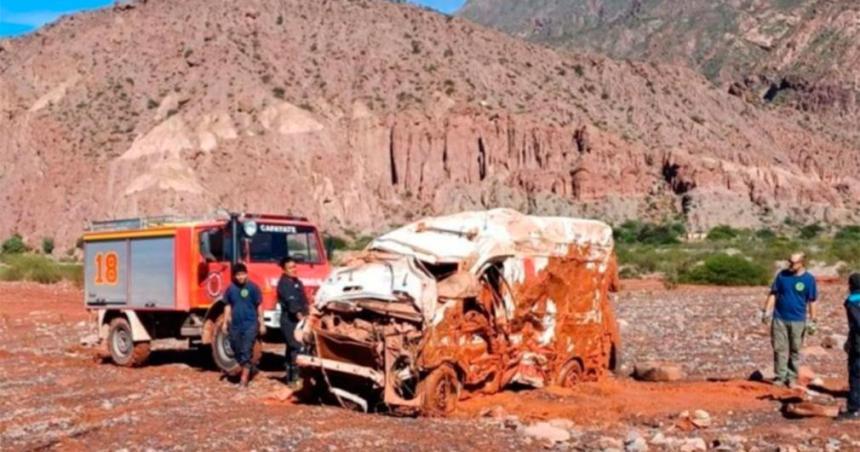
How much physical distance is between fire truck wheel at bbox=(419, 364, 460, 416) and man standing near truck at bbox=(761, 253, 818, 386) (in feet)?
15.4

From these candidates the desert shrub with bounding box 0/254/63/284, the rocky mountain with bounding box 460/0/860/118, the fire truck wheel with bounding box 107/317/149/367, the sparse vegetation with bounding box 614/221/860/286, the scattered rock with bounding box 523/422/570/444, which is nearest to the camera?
the scattered rock with bounding box 523/422/570/444

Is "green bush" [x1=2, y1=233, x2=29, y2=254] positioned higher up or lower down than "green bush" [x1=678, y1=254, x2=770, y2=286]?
higher up

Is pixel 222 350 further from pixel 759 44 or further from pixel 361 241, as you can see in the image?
pixel 759 44

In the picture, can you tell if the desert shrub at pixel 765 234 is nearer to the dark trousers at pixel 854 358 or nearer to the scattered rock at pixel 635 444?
the dark trousers at pixel 854 358

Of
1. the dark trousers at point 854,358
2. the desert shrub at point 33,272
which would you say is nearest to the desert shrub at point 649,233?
the desert shrub at point 33,272

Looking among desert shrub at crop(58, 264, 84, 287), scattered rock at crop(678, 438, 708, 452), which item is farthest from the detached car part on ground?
desert shrub at crop(58, 264, 84, 287)

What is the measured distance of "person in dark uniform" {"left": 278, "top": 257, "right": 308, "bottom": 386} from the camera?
15.5m

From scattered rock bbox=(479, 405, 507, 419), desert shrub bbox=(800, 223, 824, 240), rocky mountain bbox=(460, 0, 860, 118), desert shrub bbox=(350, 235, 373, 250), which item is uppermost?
rocky mountain bbox=(460, 0, 860, 118)

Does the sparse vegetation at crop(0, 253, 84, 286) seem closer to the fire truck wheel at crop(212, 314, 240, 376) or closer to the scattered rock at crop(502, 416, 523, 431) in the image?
the fire truck wheel at crop(212, 314, 240, 376)

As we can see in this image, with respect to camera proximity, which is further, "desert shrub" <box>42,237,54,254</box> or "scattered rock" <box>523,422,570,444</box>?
"desert shrub" <box>42,237,54,254</box>

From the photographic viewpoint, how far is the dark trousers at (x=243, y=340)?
1554 centimetres

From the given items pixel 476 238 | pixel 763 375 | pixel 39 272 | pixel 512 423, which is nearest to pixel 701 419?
pixel 512 423

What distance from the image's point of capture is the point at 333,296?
1348 cm

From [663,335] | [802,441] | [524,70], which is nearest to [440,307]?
[802,441]
